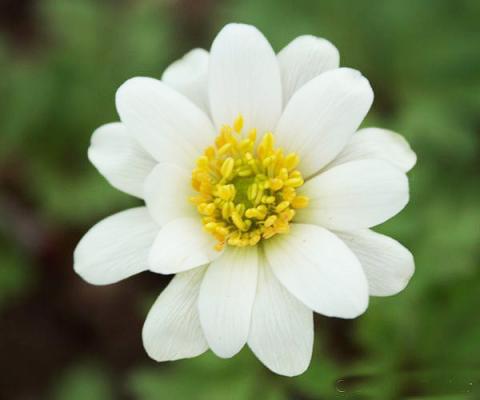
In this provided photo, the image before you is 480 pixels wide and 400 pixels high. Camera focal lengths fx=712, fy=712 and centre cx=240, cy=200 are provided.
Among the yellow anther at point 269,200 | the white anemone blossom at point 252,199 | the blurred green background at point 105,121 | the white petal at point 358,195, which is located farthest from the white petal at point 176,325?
the blurred green background at point 105,121

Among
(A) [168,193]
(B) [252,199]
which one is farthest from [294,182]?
(A) [168,193]

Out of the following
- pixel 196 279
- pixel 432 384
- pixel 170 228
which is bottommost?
pixel 432 384

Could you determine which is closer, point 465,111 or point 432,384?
point 432,384

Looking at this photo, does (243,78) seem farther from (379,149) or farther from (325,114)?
(379,149)

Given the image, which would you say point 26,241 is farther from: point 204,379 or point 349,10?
point 349,10

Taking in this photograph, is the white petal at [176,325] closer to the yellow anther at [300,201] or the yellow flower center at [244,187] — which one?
the yellow flower center at [244,187]

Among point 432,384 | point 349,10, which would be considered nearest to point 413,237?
point 432,384

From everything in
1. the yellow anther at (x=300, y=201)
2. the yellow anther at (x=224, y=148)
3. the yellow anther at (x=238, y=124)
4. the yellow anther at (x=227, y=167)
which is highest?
the yellow anther at (x=238, y=124)
